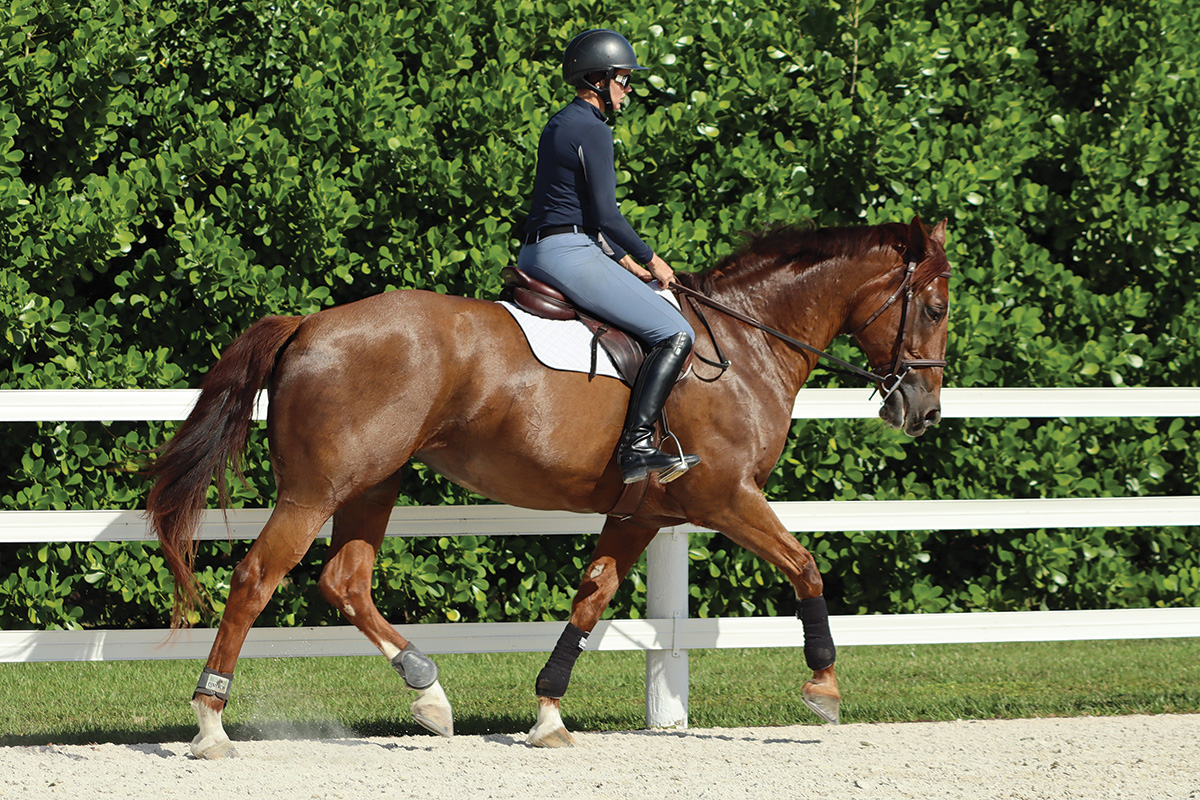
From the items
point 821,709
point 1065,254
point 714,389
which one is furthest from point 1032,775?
point 1065,254

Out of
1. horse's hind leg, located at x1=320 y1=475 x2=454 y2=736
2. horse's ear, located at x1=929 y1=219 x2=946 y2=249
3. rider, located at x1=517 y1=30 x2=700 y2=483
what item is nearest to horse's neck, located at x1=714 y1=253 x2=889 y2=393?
horse's ear, located at x1=929 y1=219 x2=946 y2=249

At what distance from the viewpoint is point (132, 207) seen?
21.0ft

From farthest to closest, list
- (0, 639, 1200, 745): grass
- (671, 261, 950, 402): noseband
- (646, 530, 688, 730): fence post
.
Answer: (0, 639, 1200, 745): grass → (646, 530, 688, 730): fence post → (671, 261, 950, 402): noseband

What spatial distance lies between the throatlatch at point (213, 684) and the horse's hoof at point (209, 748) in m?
0.17

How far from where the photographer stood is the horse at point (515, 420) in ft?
15.7

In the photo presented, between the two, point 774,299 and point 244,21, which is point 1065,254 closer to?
point 774,299

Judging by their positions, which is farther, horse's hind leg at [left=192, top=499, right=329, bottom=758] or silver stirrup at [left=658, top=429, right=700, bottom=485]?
silver stirrup at [left=658, top=429, right=700, bottom=485]

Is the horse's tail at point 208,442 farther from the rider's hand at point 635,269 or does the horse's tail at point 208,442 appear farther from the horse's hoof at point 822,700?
the horse's hoof at point 822,700

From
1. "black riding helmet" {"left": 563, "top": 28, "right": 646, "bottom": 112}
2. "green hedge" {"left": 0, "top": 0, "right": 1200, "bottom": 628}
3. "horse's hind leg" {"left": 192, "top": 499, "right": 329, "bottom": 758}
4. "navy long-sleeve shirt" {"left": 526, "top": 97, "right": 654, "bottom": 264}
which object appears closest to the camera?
"horse's hind leg" {"left": 192, "top": 499, "right": 329, "bottom": 758}

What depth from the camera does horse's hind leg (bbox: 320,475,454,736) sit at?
5.11m

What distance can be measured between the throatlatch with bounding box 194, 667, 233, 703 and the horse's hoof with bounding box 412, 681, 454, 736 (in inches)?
29.8

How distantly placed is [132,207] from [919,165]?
4283 mm

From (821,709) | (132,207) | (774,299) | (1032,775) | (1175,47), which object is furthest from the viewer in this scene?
(1175,47)

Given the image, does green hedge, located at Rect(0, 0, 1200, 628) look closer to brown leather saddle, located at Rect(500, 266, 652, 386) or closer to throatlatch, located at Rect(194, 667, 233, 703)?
brown leather saddle, located at Rect(500, 266, 652, 386)
